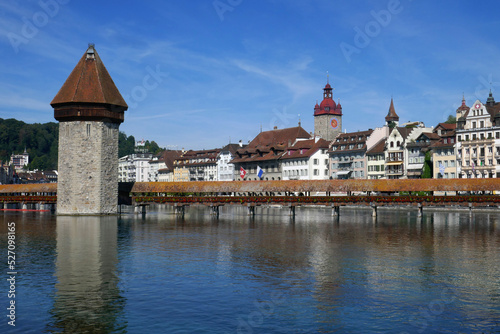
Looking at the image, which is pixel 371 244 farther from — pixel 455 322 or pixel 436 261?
pixel 455 322

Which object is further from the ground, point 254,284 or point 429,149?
point 429,149

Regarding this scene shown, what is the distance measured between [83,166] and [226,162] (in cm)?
7172

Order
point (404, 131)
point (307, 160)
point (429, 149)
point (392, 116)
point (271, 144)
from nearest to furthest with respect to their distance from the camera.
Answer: point (429, 149) < point (404, 131) < point (307, 160) < point (392, 116) < point (271, 144)

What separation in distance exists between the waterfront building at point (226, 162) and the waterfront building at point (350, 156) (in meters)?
30.3

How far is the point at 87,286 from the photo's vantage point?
20.7 metres

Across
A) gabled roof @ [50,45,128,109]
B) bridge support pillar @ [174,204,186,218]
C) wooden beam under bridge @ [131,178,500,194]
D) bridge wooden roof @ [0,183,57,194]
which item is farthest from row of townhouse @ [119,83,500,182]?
bridge wooden roof @ [0,183,57,194]

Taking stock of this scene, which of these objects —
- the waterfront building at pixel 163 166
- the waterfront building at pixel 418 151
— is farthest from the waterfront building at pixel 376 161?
the waterfront building at pixel 163 166

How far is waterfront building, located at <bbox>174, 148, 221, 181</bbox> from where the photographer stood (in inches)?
5214

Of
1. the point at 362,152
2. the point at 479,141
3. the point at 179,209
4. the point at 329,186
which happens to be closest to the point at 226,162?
the point at 362,152

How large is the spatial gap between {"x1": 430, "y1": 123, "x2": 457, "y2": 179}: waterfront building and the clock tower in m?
33.6

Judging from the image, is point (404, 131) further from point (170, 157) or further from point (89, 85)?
point (170, 157)

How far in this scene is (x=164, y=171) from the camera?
150m

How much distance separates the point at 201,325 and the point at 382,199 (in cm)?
4542

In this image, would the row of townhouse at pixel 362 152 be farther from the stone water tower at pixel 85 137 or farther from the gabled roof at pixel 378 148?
the stone water tower at pixel 85 137
